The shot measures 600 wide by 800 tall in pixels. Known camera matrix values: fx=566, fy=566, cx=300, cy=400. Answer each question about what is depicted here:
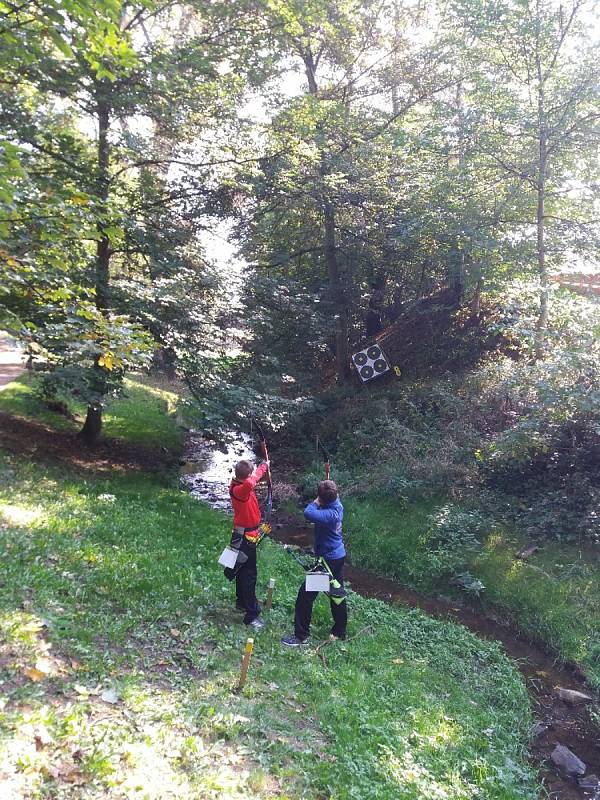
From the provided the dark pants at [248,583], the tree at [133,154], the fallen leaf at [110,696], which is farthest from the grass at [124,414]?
the fallen leaf at [110,696]

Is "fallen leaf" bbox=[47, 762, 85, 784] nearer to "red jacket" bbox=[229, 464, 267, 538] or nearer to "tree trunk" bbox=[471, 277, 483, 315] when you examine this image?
"red jacket" bbox=[229, 464, 267, 538]

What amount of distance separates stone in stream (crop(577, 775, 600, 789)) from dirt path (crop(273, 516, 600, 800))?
62 millimetres

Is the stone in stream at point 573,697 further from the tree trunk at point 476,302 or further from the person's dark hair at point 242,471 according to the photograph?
the tree trunk at point 476,302

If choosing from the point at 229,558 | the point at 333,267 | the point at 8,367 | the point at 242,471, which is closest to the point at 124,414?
the point at 8,367

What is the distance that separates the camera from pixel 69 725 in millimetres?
4277

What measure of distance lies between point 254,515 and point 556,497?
7.13 m

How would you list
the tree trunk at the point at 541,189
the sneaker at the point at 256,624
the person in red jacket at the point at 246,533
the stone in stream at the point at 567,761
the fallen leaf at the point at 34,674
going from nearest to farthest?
the fallen leaf at the point at 34,674, the stone in stream at the point at 567,761, the person in red jacket at the point at 246,533, the sneaker at the point at 256,624, the tree trunk at the point at 541,189

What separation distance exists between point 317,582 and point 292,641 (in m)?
0.92

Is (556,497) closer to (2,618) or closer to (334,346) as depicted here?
(2,618)

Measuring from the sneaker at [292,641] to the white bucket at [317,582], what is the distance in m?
0.77

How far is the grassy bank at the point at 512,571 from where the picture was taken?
9039 mm

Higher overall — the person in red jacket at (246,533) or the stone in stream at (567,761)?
the person in red jacket at (246,533)

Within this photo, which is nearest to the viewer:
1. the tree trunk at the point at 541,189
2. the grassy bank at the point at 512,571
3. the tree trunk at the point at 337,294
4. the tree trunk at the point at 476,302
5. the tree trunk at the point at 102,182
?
the grassy bank at the point at 512,571

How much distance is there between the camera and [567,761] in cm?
651
